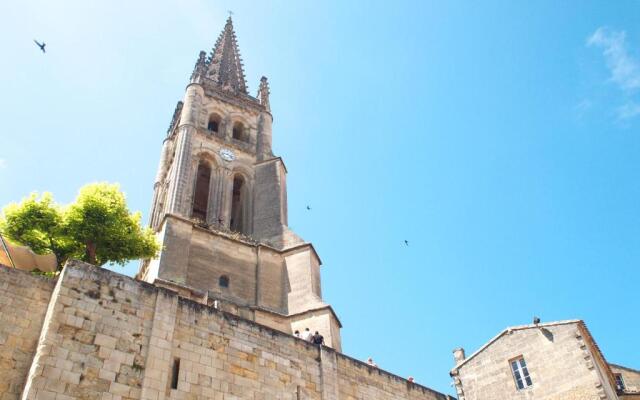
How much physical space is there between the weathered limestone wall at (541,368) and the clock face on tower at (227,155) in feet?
52.2

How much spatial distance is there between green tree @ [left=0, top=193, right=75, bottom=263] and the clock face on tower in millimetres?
13417

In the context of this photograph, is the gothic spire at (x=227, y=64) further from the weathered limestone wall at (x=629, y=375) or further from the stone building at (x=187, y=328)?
the weathered limestone wall at (x=629, y=375)

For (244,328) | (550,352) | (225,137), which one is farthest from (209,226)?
(550,352)

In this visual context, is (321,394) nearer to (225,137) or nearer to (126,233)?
(126,233)

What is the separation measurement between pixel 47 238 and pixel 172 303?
5.47m

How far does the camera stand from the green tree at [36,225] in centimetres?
1520

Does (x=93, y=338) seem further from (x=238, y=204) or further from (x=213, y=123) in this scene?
(x=213, y=123)

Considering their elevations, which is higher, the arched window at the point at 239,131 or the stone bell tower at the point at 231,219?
the arched window at the point at 239,131

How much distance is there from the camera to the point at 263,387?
11945 millimetres

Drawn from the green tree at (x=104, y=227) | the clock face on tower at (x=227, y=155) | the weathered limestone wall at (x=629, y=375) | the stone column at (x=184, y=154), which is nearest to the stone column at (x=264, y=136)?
the clock face on tower at (x=227, y=155)

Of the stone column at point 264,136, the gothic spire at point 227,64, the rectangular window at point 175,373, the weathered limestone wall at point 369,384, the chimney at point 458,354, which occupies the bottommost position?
the rectangular window at point 175,373

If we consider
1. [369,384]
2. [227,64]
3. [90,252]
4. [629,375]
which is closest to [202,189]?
[227,64]

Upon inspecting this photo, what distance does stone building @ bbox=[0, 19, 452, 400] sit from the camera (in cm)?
989

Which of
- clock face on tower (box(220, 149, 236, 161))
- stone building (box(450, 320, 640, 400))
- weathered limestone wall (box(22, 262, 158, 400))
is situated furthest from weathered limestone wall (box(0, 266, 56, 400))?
clock face on tower (box(220, 149, 236, 161))
